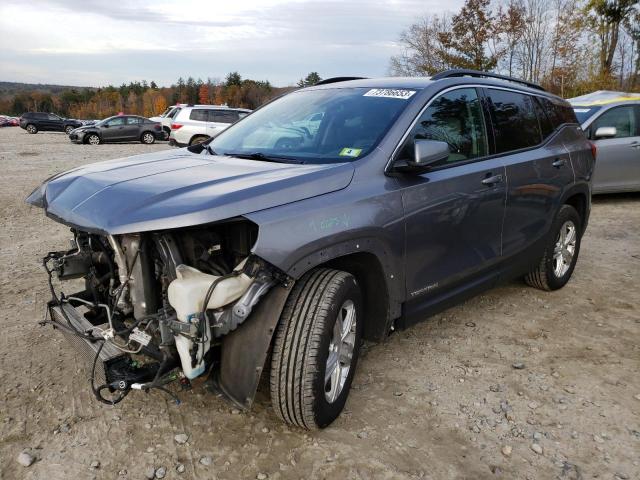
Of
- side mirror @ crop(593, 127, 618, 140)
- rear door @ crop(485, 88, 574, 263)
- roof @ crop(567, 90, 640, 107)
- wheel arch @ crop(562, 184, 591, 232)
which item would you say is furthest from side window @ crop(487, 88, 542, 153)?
roof @ crop(567, 90, 640, 107)

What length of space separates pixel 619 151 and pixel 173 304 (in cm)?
877

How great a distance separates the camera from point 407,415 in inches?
118

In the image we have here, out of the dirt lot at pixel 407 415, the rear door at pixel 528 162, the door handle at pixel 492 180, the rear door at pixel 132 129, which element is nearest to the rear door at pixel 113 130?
the rear door at pixel 132 129

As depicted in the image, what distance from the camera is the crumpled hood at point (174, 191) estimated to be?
2.28 m

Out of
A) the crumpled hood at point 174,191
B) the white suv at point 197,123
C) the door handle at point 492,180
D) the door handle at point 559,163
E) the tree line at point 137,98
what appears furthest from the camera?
the tree line at point 137,98

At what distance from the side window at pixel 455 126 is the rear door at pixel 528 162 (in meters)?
0.22

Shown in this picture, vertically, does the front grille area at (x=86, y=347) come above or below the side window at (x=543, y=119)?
below

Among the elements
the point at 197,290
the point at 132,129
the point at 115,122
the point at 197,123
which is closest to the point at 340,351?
the point at 197,290

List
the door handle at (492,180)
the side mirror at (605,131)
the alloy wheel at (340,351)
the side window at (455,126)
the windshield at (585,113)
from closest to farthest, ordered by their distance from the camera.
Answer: the alloy wheel at (340,351), the side window at (455,126), the door handle at (492,180), the side mirror at (605,131), the windshield at (585,113)

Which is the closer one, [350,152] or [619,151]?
[350,152]

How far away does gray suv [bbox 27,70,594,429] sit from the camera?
2420 millimetres

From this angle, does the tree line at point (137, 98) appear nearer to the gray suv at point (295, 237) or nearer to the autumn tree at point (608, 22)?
the autumn tree at point (608, 22)

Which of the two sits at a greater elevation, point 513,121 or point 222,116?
point 222,116

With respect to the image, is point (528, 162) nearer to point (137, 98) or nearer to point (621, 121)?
point (621, 121)
